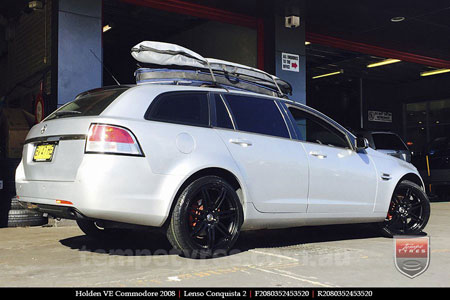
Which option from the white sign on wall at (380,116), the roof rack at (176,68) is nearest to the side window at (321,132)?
the roof rack at (176,68)

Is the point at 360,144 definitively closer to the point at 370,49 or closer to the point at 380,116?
the point at 370,49

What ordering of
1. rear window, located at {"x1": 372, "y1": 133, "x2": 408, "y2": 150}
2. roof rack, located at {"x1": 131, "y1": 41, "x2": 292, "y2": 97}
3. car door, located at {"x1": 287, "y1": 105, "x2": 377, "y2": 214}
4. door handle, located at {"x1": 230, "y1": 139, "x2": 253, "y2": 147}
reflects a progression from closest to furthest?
door handle, located at {"x1": 230, "y1": 139, "x2": 253, "y2": 147} < roof rack, located at {"x1": 131, "y1": 41, "x2": 292, "y2": 97} < car door, located at {"x1": 287, "y1": 105, "x2": 377, "y2": 214} < rear window, located at {"x1": 372, "y1": 133, "x2": 408, "y2": 150}

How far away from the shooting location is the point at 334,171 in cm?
544

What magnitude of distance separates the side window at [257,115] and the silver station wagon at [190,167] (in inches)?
0.5

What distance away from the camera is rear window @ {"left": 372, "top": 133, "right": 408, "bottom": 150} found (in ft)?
38.4

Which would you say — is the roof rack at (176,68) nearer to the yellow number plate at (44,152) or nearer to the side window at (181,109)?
the side window at (181,109)

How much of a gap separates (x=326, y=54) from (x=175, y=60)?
13.0 m

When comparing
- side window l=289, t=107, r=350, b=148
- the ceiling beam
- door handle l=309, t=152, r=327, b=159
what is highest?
the ceiling beam

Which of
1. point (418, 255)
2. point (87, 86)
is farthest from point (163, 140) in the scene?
point (87, 86)

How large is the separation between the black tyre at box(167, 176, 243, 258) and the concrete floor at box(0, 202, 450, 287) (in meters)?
0.13

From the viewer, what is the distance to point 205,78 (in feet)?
16.6

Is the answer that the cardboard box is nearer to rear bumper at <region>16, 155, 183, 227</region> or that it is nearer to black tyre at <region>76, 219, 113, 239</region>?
black tyre at <region>76, 219, 113, 239</region>

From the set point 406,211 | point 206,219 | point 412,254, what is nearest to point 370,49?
point 406,211

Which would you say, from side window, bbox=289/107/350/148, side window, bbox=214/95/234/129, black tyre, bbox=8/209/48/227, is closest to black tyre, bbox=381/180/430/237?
side window, bbox=289/107/350/148
